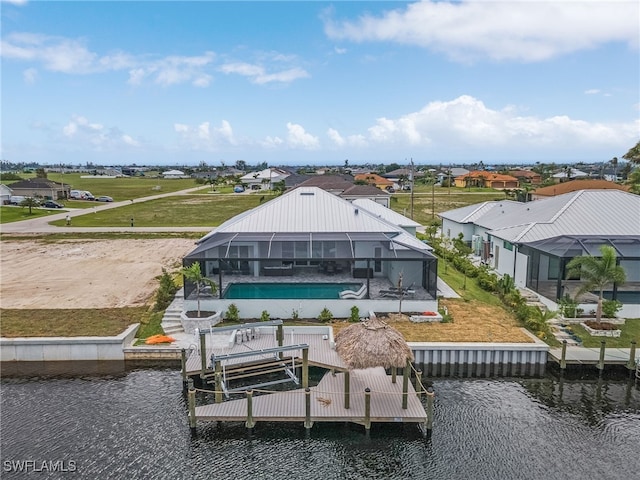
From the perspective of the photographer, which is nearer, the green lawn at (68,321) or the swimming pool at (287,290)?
the green lawn at (68,321)

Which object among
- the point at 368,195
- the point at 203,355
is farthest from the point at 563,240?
the point at 368,195

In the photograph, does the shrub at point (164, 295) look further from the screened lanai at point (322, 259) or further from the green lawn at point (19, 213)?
the green lawn at point (19, 213)

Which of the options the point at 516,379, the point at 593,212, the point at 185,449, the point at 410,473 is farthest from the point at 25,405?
the point at 593,212

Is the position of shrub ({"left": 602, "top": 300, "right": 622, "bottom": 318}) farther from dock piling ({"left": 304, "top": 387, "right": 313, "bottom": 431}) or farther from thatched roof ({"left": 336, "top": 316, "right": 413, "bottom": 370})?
dock piling ({"left": 304, "top": 387, "right": 313, "bottom": 431})

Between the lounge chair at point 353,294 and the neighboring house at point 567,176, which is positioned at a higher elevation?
the neighboring house at point 567,176

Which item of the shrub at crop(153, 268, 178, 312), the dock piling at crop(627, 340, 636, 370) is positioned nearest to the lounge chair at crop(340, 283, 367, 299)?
the shrub at crop(153, 268, 178, 312)

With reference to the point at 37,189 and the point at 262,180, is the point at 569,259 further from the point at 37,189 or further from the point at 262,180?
the point at 262,180

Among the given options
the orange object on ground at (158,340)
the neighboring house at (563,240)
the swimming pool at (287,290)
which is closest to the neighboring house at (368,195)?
the neighboring house at (563,240)
